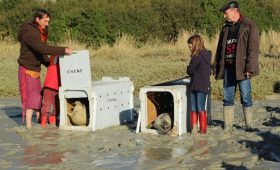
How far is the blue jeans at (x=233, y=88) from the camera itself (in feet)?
30.3

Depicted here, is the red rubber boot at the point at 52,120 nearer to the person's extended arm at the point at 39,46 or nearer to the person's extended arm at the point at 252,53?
the person's extended arm at the point at 39,46

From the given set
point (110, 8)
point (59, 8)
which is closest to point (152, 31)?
point (110, 8)

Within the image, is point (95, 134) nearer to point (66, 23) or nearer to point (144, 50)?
point (144, 50)

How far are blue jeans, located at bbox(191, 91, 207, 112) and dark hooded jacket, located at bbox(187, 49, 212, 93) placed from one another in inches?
3.4

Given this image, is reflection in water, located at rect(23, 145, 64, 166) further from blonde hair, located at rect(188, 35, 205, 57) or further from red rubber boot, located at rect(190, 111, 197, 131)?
blonde hair, located at rect(188, 35, 205, 57)

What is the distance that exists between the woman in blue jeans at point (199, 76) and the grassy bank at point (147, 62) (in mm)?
4611

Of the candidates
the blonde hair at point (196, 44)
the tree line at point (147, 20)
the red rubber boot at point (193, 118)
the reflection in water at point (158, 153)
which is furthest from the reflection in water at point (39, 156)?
the tree line at point (147, 20)

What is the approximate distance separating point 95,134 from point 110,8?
1698cm

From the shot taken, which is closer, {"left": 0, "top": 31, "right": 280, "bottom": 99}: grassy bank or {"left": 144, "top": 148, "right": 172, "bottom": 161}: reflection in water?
{"left": 144, "top": 148, "right": 172, "bottom": 161}: reflection in water

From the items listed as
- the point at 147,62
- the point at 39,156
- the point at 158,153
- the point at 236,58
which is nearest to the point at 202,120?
the point at 236,58

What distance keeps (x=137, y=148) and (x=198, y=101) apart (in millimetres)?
1297

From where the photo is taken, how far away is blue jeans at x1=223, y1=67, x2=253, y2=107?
9.23 meters

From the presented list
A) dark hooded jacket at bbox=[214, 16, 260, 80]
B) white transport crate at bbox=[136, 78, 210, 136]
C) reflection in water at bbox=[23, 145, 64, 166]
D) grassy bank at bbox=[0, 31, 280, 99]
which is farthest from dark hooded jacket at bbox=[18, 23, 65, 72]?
grassy bank at bbox=[0, 31, 280, 99]

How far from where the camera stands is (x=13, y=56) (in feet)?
74.1
